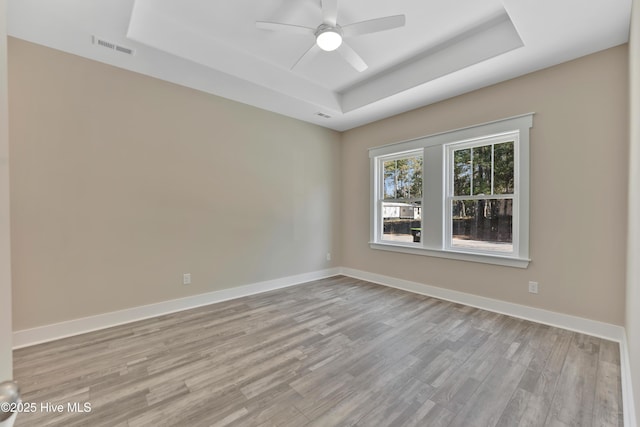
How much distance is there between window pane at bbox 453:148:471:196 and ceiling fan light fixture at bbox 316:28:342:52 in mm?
2302

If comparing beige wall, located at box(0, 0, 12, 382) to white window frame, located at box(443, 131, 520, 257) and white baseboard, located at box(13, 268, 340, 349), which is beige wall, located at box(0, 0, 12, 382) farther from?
white window frame, located at box(443, 131, 520, 257)

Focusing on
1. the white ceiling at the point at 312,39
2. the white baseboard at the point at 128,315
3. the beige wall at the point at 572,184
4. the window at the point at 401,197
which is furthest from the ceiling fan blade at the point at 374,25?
the white baseboard at the point at 128,315

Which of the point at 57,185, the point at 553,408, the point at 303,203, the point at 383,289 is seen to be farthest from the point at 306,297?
the point at 57,185

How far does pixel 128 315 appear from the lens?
2.94 meters

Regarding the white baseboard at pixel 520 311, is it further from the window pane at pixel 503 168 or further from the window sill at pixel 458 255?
the window pane at pixel 503 168

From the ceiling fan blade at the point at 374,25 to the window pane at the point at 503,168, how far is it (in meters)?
2.07

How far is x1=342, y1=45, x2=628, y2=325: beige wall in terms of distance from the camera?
2.53 metres

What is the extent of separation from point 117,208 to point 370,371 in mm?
3016

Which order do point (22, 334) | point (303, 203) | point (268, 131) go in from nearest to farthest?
point (22, 334) < point (268, 131) < point (303, 203)

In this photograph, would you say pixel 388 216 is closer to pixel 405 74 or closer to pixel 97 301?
pixel 405 74

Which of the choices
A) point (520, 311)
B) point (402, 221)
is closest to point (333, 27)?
point (402, 221)

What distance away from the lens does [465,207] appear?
3.67 meters

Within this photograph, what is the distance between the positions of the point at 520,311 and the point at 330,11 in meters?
3.66

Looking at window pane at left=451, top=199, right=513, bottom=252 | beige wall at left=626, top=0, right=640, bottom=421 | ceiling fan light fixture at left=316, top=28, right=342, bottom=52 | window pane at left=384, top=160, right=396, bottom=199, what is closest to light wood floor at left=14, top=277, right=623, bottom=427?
beige wall at left=626, top=0, right=640, bottom=421
